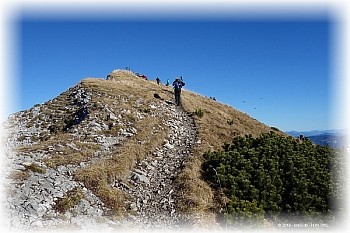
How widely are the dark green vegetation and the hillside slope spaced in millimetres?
1123

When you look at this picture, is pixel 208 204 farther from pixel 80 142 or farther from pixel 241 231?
pixel 80 142

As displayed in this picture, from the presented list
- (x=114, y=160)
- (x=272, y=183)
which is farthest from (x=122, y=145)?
(x=272, y=183)

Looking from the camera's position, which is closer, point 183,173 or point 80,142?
point 183,173

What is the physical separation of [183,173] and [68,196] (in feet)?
23.7

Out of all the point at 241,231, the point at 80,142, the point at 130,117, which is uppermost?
the point at 130,117

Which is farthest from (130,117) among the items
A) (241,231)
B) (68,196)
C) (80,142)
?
(241,231)

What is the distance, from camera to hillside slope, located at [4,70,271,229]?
15.7m

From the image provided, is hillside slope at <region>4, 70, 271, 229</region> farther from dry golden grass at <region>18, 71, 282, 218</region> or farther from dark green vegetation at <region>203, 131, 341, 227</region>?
dark green vegetation at <region>203, 131, 341, 227</region>

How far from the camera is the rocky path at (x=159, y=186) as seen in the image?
16453 mm

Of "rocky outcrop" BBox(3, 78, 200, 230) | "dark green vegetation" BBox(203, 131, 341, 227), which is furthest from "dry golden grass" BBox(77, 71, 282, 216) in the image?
"dark green vegetation" BBox(203, 131, 341, 227)

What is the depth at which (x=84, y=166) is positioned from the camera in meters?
19.7

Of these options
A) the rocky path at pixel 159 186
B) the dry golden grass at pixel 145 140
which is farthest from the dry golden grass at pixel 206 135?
the rocky path at pixel 159 186

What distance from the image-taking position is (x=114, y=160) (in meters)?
21.1

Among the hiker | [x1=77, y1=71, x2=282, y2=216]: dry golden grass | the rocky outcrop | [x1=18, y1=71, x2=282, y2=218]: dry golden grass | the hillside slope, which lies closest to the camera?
the rocky outcrop
